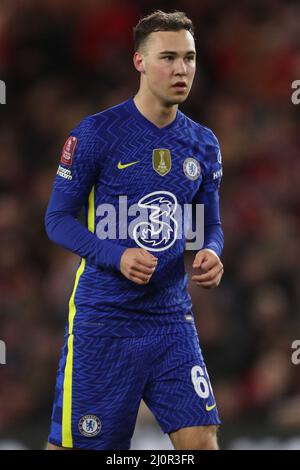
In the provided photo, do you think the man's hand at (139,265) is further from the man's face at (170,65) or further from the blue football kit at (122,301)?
the man's face at (170,65)

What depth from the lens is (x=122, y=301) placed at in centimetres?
395

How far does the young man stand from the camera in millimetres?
3912

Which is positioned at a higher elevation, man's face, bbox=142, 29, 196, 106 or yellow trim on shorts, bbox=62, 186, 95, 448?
man's face, bbox=142, 29, 196, 106

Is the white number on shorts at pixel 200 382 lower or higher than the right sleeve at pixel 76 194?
lower

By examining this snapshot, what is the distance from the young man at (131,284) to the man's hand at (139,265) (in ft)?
0.51

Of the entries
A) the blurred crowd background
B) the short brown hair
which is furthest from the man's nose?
the blurred crowd background

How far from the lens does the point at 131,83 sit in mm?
7148

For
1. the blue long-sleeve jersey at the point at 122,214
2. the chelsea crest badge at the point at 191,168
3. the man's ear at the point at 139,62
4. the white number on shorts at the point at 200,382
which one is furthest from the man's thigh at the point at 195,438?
the man's ear at the point at 139,62

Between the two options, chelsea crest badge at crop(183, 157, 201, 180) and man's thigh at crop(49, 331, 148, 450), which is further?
chelsea crest badge at crop(183, 157, 201, 180)

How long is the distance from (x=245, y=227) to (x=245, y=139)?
618 millimetres

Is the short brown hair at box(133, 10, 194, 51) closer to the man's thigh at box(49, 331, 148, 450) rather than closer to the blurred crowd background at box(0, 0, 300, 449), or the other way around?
the man's thigh at box(49, 331, 148, 450)

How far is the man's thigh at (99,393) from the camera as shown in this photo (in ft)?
12.9
